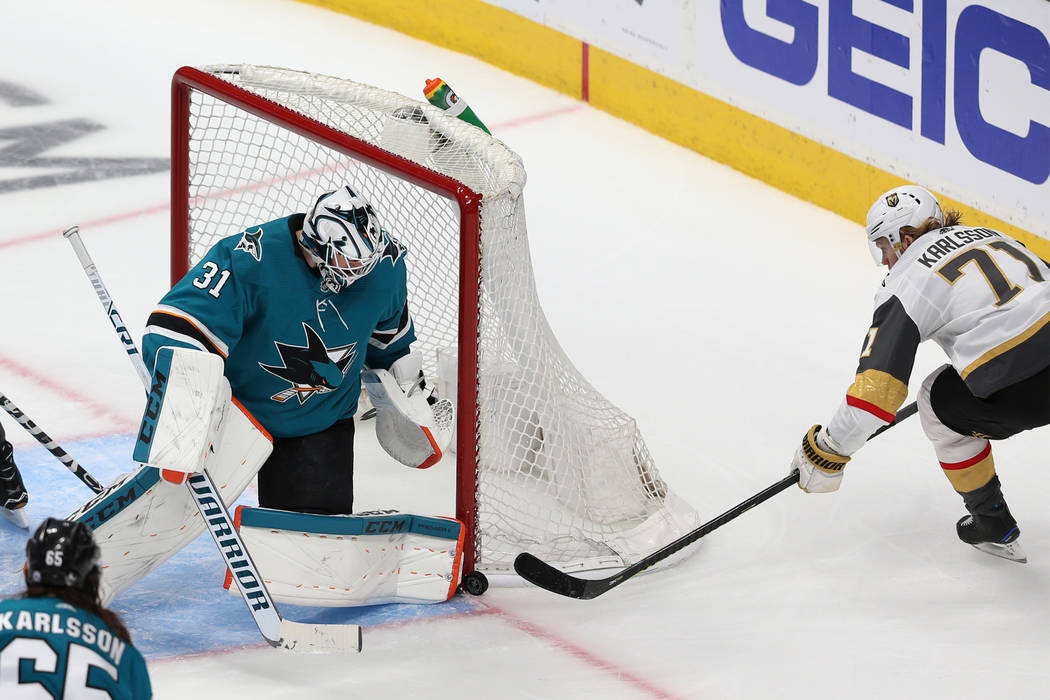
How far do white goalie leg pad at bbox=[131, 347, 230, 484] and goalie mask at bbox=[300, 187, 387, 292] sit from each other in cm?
29

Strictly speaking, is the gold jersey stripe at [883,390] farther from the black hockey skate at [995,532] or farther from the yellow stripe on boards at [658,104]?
the yellow stripe on boards at [658,104]

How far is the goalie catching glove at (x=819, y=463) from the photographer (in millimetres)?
3506

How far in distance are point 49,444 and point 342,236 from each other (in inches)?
37.7

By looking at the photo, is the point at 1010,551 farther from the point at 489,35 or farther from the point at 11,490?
the point at 489,35

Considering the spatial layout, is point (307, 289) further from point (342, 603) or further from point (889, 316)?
point (889, 316)

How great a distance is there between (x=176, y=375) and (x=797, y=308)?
249cm

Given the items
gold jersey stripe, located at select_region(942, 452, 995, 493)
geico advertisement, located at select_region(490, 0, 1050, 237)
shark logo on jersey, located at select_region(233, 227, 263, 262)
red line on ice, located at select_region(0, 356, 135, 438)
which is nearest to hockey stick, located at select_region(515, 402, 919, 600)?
gold jersey stripe, located at select_region(942, 452, 995, 493)

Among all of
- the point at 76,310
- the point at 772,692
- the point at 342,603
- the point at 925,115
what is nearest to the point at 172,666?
the point at 342,603

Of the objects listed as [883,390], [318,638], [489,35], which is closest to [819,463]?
[883,390]

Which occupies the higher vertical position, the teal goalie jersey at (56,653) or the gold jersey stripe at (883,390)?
the teal goalie jersey at (56,653)

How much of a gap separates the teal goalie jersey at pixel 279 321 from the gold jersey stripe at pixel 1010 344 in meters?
1.19

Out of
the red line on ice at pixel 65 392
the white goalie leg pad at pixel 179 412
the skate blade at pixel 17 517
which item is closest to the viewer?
the white goalie leg pad at pixel 179 412

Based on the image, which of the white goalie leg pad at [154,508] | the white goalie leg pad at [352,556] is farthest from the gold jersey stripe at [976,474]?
the white goalie leg pad at [154,508]

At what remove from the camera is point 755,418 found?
450cm
